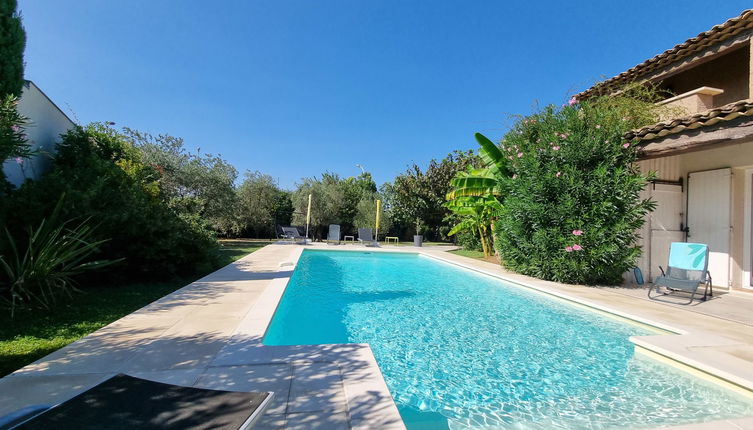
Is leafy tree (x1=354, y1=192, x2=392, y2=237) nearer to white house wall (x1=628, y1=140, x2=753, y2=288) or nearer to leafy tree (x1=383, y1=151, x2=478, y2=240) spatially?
leafy tree (x1=383, y1=151, x2=478, y2=240)

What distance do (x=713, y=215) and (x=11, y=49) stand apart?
566 inches

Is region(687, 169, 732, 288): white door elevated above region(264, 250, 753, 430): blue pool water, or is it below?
above

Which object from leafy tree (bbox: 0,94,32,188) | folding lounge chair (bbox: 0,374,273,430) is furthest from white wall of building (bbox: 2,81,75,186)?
folding lounge chair (bbox: 0,374,273,430)

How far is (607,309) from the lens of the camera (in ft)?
19.1

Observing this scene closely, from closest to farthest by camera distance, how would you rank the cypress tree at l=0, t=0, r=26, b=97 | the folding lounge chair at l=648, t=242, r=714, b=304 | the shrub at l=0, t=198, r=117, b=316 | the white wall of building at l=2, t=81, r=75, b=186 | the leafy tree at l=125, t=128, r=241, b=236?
the shrub at l=0, t=198, r=117, b=316, the cypress tree at l=0, t=0, r=26, b=97, the folding lounge chair at l=648, t=242, r=714, b=304, the white wall of building at l=2, t=81, r=75, b=186, the leafy tree at l=125, t=128, r=241, b=236

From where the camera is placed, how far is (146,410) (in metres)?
1.98

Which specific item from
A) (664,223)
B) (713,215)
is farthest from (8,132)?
(713,215)

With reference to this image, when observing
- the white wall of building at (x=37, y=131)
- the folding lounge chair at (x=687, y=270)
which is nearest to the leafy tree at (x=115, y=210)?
the white wall of building at (x=37, y=131)

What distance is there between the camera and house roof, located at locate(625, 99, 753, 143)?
5453 mm

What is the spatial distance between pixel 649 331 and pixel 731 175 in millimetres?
5686

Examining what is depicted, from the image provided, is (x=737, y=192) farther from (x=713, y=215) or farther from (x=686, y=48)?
(x=686, y=48)

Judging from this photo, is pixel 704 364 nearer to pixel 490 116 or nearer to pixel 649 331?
pixel 649 331

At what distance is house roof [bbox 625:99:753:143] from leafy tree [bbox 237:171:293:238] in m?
21.4

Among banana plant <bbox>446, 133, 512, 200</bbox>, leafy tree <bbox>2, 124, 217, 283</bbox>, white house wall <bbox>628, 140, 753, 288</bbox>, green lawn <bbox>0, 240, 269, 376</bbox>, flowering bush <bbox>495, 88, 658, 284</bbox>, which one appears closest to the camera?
green lawn <bbox>0, 240, 269, 376</bbox>
